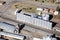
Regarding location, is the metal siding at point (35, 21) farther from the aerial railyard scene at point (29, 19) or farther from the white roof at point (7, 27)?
the white roof at point (7, 27)

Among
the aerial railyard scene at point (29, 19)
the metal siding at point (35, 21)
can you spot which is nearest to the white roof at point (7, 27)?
the aerial railyard scene at point (29, 19)

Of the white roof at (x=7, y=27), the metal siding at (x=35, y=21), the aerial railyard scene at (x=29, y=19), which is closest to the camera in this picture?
the aerial railyard scene at (x=29, y=19)

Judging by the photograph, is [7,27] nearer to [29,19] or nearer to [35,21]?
[29,19]

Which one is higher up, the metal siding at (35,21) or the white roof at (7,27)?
the metal siding at (35,21)

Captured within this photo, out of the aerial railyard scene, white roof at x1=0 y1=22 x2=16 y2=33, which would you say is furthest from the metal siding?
white roof at x1=0 y1=22 x2=16 y2=33

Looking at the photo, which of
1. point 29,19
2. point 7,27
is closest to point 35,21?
point 29,19

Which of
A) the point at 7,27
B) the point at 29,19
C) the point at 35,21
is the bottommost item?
the point at 7,27

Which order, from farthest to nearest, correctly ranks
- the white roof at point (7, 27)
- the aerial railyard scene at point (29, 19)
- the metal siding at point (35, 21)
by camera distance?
the metal siding at point (35, 21), the white roof at point (7, 27), the aerial railyard scene at point (29, 19)

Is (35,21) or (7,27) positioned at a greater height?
(35,21)

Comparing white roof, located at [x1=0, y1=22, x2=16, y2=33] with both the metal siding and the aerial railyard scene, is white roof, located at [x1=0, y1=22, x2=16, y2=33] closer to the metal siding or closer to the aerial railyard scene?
the aerial railyard scene
